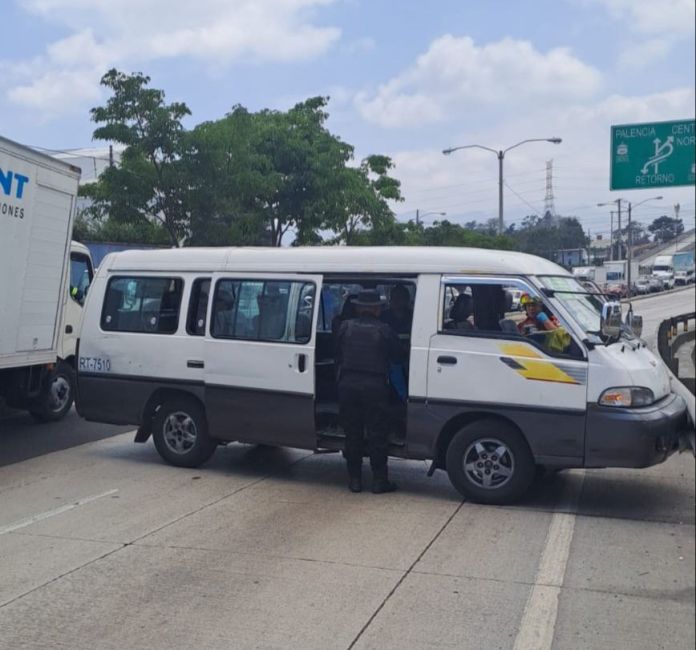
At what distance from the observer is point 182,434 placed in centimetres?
874

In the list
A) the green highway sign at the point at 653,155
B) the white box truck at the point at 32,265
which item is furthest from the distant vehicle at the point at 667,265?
the white box truck at the point at 32,265

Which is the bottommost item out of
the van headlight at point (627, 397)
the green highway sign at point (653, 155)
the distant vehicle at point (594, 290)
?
the van headlight at point (627, 397)

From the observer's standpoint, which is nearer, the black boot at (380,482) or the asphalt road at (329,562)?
the asphalt road at (329,562)

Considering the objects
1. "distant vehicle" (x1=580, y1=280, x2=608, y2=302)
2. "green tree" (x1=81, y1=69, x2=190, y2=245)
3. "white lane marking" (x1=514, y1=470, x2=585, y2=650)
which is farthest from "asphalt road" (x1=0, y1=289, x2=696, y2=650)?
"green tree" (x1=81, y1=69, x2=190, y2=245)

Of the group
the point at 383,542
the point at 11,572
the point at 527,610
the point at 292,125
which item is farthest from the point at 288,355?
the point at 292,125

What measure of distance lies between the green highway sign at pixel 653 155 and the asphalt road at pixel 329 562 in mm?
739

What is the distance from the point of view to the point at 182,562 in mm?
5770

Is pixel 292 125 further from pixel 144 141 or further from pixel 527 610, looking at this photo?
pixel 527 610

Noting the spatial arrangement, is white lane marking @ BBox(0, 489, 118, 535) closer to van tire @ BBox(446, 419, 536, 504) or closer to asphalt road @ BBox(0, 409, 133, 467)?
asphalt road @ BBox(0, 409, 133, 467)

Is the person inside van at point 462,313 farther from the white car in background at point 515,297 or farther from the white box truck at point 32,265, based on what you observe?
the white box truck at point 32,265

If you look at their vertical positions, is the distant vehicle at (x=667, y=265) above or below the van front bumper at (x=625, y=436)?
above

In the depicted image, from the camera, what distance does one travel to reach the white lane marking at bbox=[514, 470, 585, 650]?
4.48 m

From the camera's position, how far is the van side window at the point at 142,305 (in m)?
8.78

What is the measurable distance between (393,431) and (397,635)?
328 centimetres
